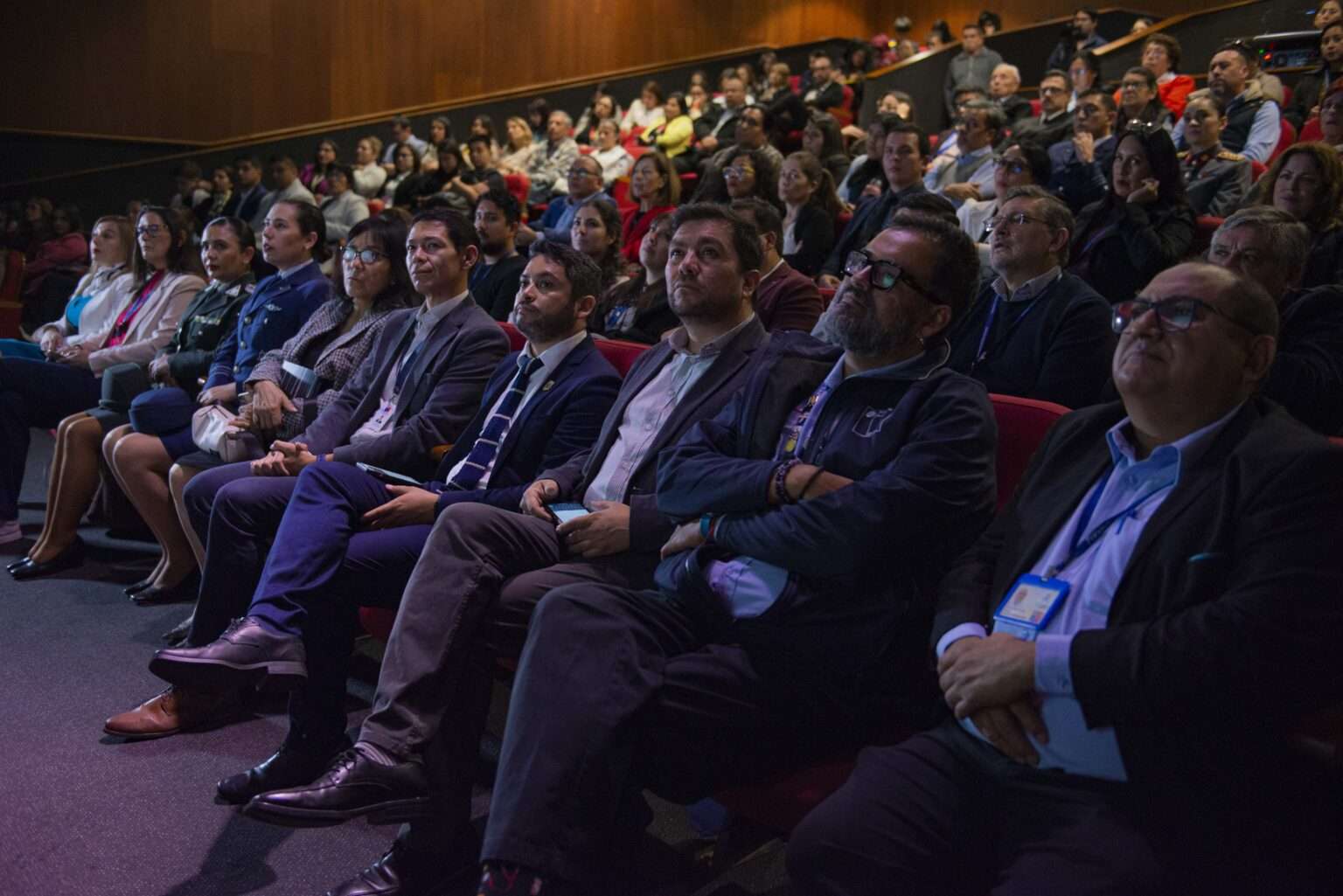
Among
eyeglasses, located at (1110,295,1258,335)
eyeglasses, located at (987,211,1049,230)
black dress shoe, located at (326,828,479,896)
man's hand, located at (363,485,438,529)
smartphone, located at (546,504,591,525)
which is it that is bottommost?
black dress shoe, located at (326,828,479,896)

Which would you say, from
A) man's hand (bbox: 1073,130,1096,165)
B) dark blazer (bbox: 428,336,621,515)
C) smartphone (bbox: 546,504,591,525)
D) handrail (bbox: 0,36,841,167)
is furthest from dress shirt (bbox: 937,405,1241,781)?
handrail (bbox: 0,36,841,167)

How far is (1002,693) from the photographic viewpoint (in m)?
1.25

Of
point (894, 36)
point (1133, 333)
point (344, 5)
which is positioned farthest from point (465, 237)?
point (894, 36)

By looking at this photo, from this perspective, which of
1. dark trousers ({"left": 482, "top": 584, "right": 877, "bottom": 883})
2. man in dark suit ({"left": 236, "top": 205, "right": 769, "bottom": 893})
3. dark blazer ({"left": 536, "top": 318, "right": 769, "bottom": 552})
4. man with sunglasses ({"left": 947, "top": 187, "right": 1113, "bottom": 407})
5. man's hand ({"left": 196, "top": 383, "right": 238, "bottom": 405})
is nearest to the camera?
dark trousers ({"left": 482, "top": 584, "right": 877, "bottom": 883})

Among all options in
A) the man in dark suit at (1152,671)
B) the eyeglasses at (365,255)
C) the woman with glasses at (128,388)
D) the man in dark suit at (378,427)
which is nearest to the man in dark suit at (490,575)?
the man in dark suit at (378,427)

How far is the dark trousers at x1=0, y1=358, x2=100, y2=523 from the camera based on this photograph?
3.56 metres

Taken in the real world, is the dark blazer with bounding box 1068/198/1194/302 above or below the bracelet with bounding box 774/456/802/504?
above

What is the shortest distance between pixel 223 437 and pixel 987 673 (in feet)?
7.43

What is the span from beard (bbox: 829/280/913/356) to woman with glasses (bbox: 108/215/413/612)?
5.63ft

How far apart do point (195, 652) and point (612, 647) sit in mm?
902

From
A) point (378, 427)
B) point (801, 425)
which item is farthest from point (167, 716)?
point (801, 425)

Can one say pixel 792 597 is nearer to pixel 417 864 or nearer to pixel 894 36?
pixel 417 864

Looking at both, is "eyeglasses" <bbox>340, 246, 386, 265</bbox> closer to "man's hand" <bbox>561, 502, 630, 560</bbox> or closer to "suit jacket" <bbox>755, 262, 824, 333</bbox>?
"suit jacket" <bbox>755, 262, 824, 333</bbox>

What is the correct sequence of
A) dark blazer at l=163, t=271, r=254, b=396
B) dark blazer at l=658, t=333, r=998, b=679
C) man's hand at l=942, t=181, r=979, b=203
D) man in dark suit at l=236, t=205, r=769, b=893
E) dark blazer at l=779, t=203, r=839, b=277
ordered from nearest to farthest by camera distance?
dark blazer at l=658, t=333, r=998, b=679 → man in dark suit at l=236, t=205, r=769, b=893 → dark blazer at l=163, t=271, r=254, b=396 → dark blazer at l=779, t=203, r=839, b=277 → man's hand at l=942, t=181, r=979, b=203
